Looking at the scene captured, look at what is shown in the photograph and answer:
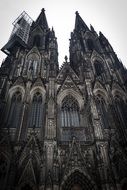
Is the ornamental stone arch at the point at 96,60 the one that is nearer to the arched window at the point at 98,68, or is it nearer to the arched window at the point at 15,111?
the arched window at the point at 98,68

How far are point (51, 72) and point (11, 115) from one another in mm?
6122

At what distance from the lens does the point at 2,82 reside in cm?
1950

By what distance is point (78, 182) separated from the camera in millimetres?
13727

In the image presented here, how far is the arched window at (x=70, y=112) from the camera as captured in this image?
17531 millimetres

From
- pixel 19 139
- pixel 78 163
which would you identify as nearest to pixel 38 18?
pixel 19 139

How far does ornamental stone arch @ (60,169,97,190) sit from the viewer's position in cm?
1328

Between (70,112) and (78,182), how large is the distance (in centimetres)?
646

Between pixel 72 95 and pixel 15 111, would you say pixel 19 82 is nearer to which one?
pixel 15 111

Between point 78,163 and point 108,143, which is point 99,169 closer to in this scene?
point 78,163

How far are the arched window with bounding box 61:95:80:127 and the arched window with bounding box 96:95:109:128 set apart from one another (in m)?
2.10

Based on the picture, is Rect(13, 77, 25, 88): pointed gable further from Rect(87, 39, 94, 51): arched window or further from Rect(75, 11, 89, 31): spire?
Rect(75, 11, 89, 31): spire

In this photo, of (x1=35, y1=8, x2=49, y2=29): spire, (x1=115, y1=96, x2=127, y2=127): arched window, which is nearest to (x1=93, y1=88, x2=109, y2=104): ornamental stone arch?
(x1=115, y1=96, x2=127, y2=127): arched window

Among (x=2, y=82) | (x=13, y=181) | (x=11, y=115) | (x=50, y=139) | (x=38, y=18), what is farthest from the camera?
(x=38, y=18)

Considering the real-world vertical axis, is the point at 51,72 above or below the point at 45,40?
below
